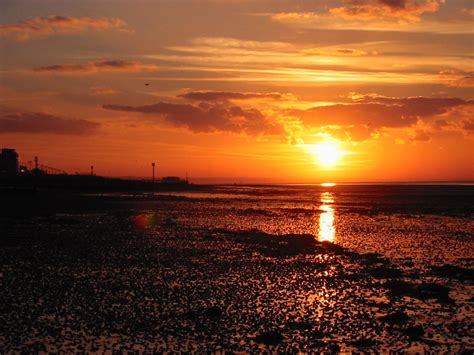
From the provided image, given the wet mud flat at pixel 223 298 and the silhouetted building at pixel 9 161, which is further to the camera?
the silhouetted building at pixel 9 161

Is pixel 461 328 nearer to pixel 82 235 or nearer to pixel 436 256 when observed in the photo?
pixel 436 256

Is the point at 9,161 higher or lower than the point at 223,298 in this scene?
higher

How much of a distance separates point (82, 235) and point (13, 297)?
1946 centimetres

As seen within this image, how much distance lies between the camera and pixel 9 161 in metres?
143

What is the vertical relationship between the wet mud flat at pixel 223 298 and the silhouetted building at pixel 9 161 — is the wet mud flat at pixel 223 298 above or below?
below

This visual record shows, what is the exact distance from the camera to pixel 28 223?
45.5m

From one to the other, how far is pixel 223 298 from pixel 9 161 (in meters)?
138

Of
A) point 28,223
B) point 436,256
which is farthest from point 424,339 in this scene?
point 28,223

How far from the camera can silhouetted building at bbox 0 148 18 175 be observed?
14038 cm

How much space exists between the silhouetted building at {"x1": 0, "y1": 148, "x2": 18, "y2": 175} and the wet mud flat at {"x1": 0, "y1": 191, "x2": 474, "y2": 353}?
115 meters

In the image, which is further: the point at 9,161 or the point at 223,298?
the point at 9,161

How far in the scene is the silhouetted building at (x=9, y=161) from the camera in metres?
140

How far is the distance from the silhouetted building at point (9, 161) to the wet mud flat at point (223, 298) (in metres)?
115

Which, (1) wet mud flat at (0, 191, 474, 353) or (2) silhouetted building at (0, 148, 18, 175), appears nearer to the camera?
(1) wet mud flat at (0, 191, 474, 353)
